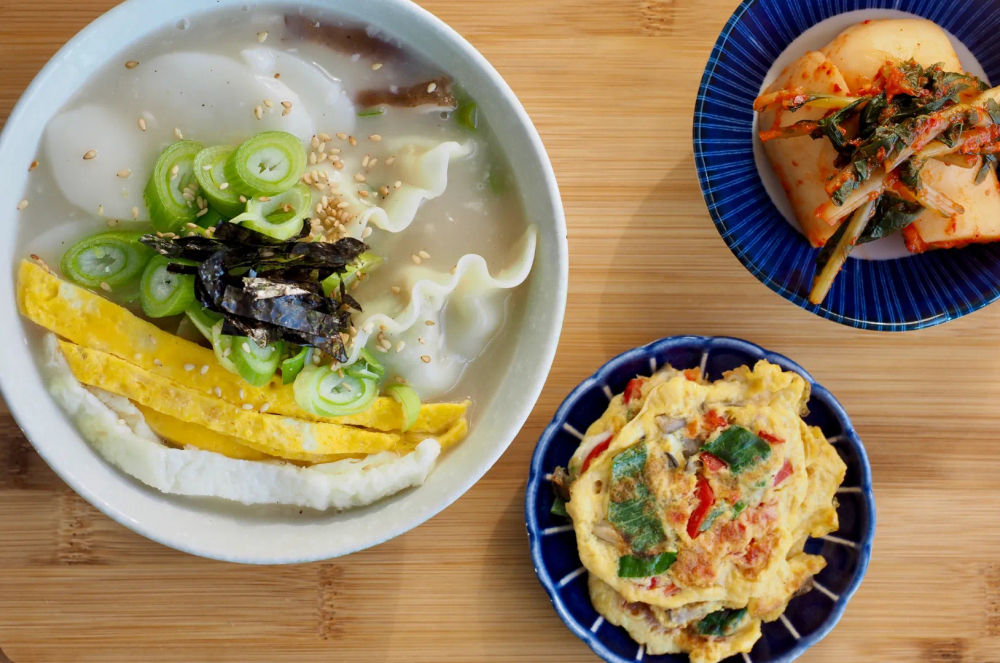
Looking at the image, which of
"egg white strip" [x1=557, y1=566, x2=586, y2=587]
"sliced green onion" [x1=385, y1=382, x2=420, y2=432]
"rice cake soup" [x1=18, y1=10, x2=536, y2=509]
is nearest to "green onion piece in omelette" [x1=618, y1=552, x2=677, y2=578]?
"egg white strip" [x1=557, y1=566, x2=586, y2=587]

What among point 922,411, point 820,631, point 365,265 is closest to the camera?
point 365,265

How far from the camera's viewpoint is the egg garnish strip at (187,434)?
223cm

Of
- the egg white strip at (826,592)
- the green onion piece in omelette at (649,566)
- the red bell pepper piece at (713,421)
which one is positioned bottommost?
the egg white strip at (826,592)

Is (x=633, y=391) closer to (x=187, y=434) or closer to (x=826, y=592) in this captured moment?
(x=826, y=592)

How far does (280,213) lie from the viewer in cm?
220

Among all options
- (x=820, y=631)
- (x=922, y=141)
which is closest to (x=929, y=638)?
(x=820, y=631)

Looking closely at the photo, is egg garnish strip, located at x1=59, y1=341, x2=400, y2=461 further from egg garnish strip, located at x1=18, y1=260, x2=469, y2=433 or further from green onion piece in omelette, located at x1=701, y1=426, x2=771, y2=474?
green onion piece in omelette, located at x1=701, y1=426, x2=771, y2=474

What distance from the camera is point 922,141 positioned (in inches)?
82.7

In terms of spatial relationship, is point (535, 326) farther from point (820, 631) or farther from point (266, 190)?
point (820, 631)

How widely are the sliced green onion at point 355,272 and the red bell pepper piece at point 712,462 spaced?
3.33 feet

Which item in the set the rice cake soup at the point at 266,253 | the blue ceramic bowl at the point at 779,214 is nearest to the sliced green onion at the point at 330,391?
the rice cake soup at the point at 266,253

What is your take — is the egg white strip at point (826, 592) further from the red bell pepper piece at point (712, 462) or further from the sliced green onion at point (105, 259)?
the sliced green onion at point (105, 259)

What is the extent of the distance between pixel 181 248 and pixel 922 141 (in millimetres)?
1799

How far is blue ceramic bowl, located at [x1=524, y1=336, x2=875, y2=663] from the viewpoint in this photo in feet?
7.80
